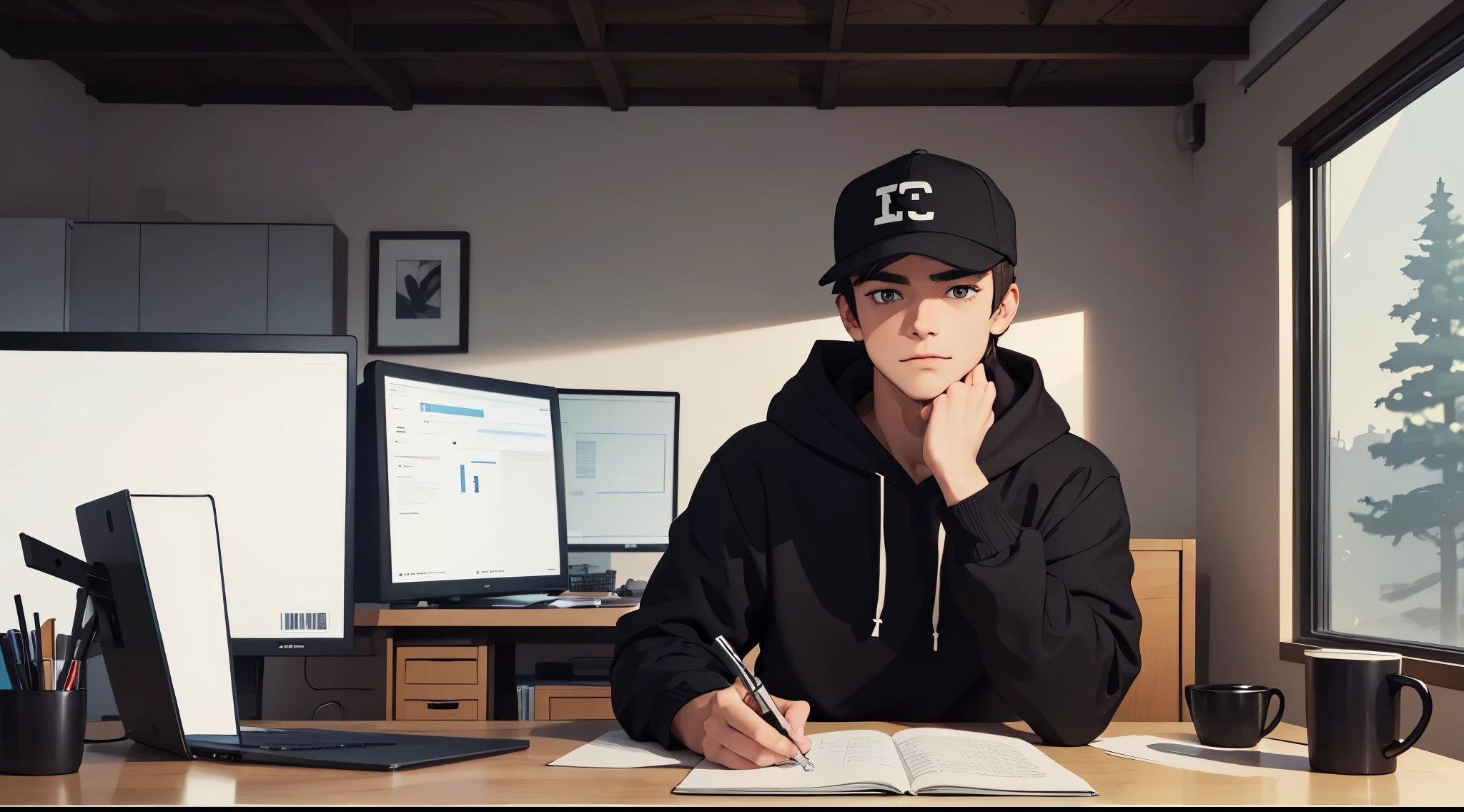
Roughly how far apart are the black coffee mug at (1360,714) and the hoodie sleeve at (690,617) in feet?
1.78

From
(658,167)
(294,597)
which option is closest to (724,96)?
(658,167)

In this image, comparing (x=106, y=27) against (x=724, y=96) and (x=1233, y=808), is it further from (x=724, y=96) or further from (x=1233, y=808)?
(x=1233, y=808)

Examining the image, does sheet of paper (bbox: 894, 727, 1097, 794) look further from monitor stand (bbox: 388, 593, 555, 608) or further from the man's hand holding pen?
monitor stand (bbox: 388, 593, 555, 608)

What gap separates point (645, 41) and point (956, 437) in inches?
110

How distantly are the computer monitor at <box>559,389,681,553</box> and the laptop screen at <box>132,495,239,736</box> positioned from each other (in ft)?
7.30

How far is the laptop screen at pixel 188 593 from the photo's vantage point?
3.04ft

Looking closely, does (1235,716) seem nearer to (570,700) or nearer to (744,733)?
(744,733)

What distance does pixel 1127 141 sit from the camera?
415cm

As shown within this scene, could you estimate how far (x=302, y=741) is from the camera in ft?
3.39

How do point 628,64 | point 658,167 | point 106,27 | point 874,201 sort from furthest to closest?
point 658,167 < point 628,64 < point 106,27 < point 874,201

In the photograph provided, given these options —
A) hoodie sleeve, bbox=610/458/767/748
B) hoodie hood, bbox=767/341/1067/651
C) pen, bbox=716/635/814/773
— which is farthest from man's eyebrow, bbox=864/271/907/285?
pen, bbox=716/635/814/773

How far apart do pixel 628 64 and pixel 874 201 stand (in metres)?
2.95

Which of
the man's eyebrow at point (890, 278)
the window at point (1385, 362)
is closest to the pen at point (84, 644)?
the man's eyebrow at point (890, 278)

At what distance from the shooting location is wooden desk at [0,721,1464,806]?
0.80m
